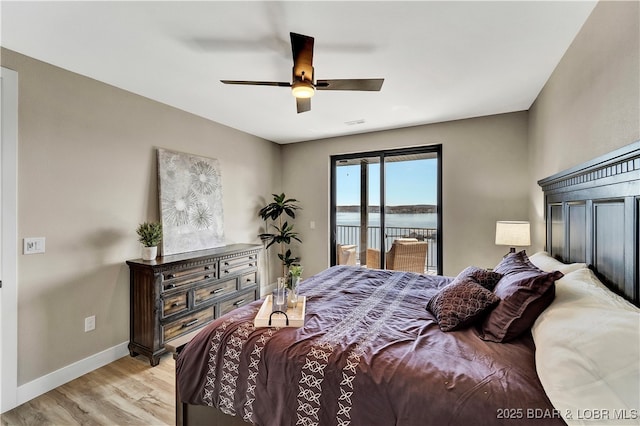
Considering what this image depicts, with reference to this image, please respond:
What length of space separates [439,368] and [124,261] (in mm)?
2983

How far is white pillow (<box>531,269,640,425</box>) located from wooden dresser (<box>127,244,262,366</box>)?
111 inches

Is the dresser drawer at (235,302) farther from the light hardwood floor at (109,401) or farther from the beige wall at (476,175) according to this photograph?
the beige wall at (476,175)

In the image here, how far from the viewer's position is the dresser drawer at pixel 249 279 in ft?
11.7

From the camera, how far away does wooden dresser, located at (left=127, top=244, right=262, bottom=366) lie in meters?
2.59

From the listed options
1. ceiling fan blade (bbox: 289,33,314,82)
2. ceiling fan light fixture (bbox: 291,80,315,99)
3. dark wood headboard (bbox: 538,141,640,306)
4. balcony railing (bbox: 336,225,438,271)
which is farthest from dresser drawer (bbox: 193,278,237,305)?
dark wood headboard (bbox: 538,141,640,306)

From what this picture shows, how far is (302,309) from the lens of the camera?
1750 mm

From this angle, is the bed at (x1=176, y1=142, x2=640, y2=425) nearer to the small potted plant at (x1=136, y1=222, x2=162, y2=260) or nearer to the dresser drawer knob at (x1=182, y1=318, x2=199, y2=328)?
the dresser drawer knob at (x1=182, y1=318, x2=199, y2=328)

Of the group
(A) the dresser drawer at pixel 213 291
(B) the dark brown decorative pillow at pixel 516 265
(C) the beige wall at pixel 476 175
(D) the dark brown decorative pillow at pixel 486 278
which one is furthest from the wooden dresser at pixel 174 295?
(C) the beige wall at pixel 476 175

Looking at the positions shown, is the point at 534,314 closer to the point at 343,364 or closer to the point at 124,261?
the point at 343,364

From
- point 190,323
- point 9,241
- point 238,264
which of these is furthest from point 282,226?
point 9,241

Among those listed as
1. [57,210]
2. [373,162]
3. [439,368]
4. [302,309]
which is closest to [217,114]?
[57,210]

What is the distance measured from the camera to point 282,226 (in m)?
4.99

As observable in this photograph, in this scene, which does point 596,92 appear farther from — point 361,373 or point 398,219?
point 398,219

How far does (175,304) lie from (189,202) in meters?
1.23
